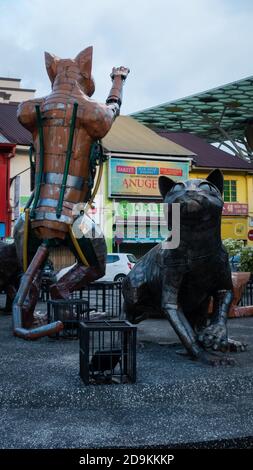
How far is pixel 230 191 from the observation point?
26734mm

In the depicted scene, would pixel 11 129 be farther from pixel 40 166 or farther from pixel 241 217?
pixel 40 166

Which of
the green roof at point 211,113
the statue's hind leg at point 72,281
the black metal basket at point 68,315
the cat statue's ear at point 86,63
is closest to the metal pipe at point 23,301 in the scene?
the black metal basket at point 68,315

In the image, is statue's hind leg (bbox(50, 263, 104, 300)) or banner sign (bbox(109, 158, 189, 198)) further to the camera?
banner sign (bbox(109, 158, 189, 198))

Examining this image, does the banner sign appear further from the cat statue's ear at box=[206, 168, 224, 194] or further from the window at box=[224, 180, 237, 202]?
the cat statue's ear at box=[206, 168, 224, 194]

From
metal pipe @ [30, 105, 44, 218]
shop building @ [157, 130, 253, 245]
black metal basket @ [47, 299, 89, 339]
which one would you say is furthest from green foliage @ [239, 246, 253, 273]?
shop building @ [157, 130, 253, 245]

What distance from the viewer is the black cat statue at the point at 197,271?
447 cm

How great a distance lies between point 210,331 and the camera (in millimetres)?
4793

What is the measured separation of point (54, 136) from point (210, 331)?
3007 millimetres

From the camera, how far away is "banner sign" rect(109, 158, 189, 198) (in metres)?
22.8

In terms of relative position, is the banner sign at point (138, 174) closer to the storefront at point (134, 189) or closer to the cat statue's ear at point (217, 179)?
the storefront at point (134, 189)

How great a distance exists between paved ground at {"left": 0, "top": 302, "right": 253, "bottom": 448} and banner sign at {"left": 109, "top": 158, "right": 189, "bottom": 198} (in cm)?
1814

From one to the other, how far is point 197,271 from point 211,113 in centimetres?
2938
